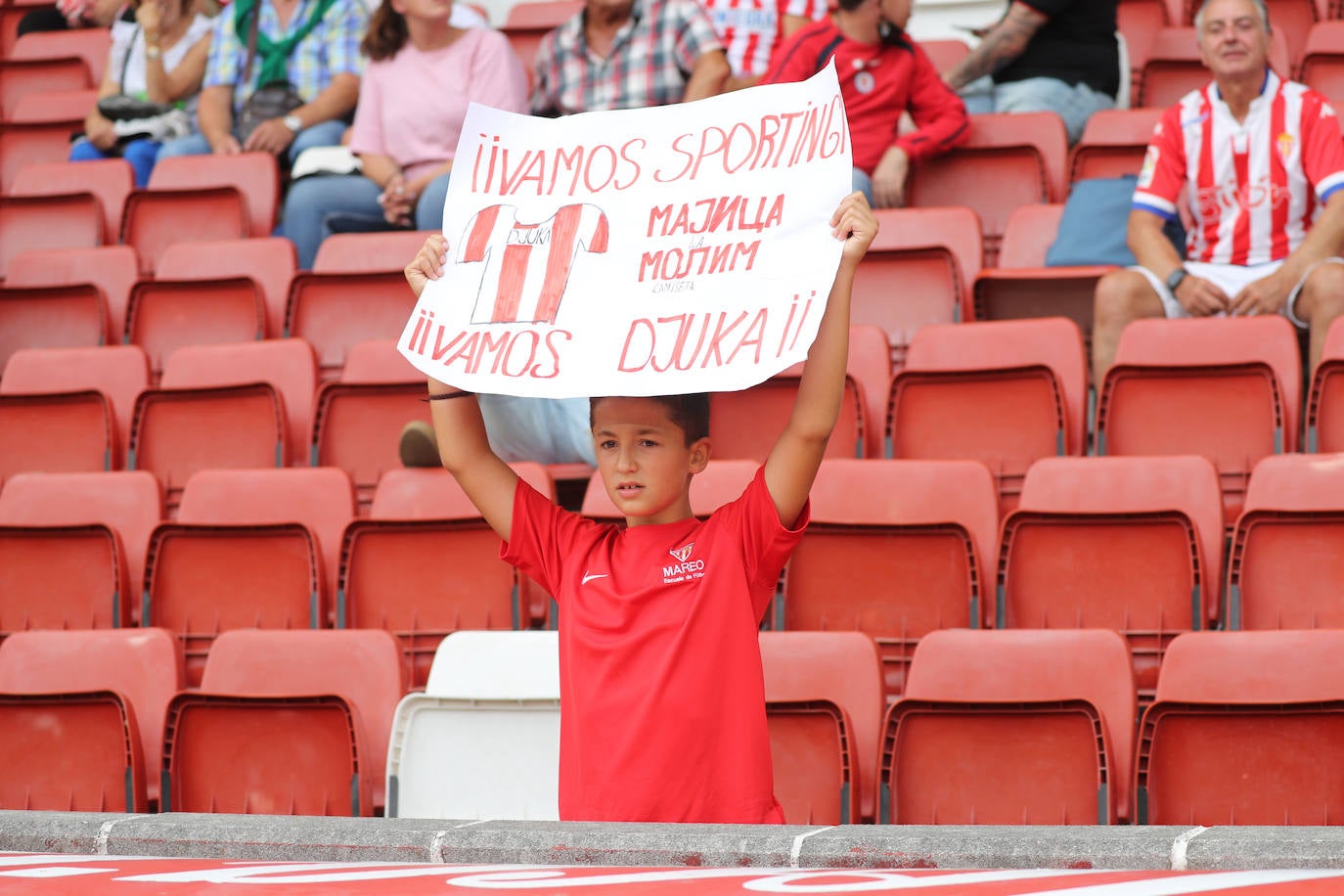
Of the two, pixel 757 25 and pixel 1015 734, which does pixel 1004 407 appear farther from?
pixel 757 25

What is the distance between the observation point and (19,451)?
14.9 feet

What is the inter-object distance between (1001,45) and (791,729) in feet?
10.9

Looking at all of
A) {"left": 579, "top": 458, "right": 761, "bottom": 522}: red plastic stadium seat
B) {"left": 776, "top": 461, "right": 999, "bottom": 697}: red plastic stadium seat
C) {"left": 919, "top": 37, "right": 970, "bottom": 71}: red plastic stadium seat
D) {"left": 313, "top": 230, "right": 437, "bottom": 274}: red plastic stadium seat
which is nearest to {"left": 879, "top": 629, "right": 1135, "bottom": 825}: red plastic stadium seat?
{"left": 776, "top": 461, "right": 999, "bottom": 697}: red plastic stadium seat

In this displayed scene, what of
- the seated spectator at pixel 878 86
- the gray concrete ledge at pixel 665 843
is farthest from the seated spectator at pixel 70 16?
the gray concrete ledge at pixel 665 843

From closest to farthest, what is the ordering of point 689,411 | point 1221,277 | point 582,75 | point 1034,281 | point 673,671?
point 673,671
point 689,411
point 1221,277
point 1034,281
point 582,75

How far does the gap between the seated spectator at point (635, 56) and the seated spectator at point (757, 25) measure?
1.25ft

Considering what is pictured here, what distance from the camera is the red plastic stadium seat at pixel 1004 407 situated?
3.81 metres

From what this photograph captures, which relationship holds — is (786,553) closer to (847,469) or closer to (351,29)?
(847,469)

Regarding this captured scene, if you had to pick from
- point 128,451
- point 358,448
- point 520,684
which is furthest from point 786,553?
point 128,451

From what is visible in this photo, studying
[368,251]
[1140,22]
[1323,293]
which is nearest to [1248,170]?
[1323,293]

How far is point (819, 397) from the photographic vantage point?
6.47 feet

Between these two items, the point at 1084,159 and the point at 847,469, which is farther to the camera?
the point at 1084,159

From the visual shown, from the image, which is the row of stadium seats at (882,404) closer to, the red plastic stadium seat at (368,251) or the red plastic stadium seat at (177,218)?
the red plastic stadium seat at (368,251)

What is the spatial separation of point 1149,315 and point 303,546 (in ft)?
7.22
